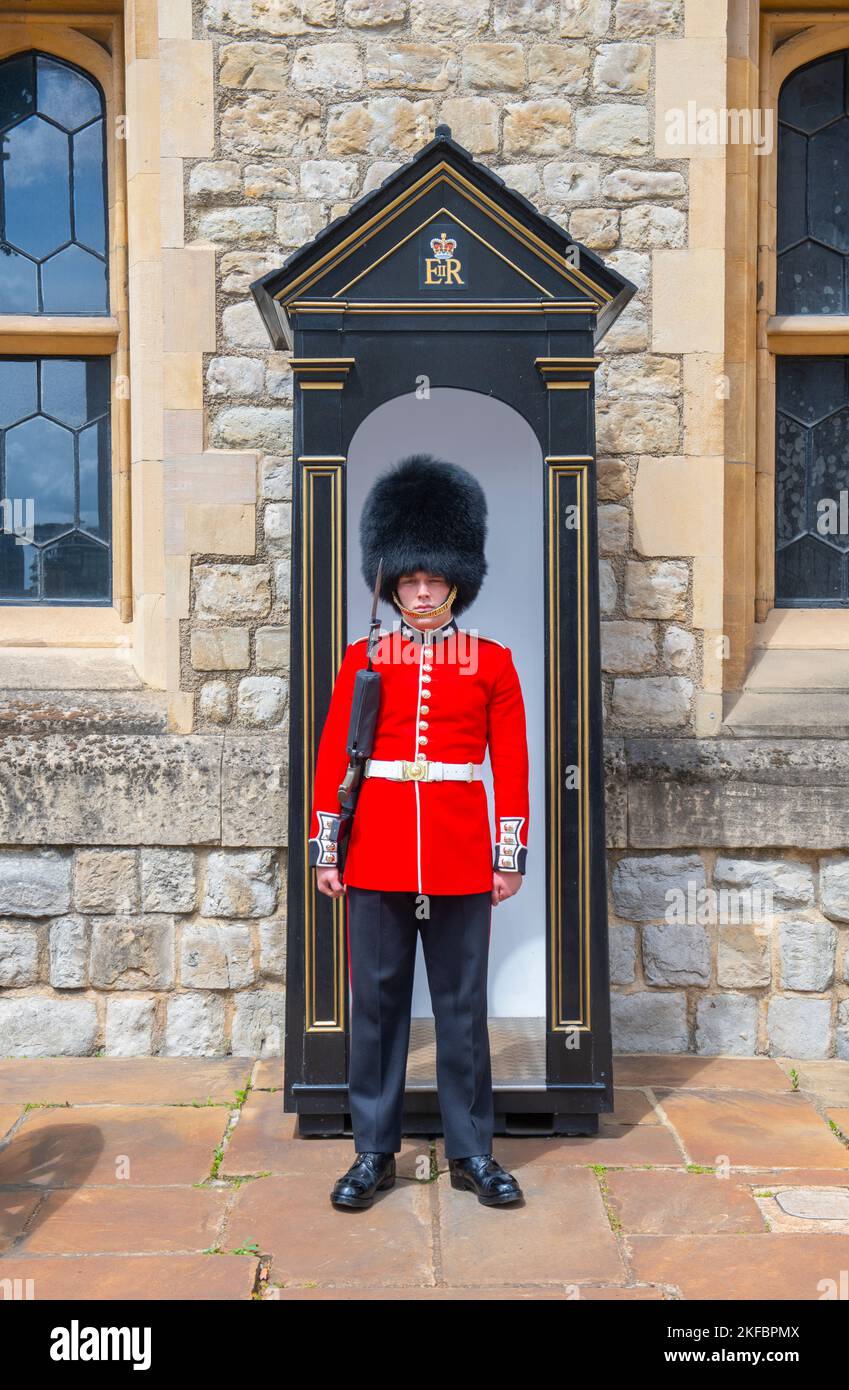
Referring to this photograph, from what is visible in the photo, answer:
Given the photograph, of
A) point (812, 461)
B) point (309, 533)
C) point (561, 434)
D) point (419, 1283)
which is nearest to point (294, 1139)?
point (419, 1283)

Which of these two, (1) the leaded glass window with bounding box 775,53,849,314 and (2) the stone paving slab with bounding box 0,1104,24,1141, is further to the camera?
(1) the leaded glass window with bounding box 775,53,849,314

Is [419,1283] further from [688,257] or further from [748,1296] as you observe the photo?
[688,257]

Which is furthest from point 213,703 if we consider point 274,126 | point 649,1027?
point 274,126

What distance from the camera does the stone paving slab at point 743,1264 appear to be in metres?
2.53

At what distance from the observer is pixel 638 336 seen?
4008 millimetres

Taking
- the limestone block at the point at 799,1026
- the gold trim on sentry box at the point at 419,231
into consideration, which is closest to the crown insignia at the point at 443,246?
the gold trim on sentry box at the point at 419,231

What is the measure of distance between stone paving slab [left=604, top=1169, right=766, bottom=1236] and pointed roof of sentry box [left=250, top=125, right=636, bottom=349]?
2.09 m

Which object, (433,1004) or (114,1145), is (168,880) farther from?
(433,1004)

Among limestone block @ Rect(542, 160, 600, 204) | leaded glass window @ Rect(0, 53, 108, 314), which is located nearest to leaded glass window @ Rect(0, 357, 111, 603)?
leaded glass window @ Rect(0, 53, 108, 314)

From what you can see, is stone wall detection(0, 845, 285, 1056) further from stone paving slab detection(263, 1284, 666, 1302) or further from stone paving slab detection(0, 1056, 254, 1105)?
stone paving slab detection(263, 1284, 666, 1302)

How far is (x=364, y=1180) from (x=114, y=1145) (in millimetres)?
750

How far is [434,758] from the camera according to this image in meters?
2.97

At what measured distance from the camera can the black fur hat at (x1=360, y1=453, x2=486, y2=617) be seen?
300cm

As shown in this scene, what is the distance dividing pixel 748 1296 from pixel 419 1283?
63 cm
